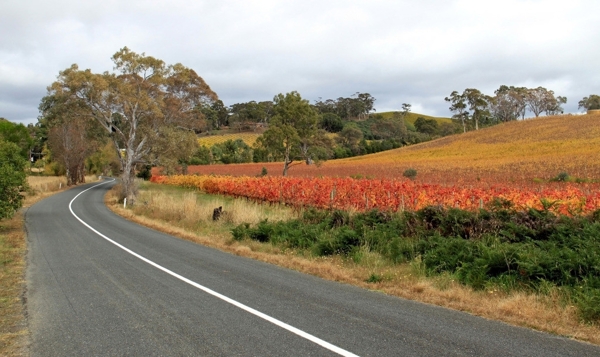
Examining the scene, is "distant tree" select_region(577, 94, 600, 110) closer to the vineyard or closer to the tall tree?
the vineyard

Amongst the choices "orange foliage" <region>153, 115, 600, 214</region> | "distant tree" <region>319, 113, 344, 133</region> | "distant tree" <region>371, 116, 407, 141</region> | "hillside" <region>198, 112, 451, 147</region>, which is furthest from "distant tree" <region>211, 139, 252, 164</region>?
"distant tree" <region>371, 116, 407, 141</region>

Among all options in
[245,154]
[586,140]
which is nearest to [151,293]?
[586,140]

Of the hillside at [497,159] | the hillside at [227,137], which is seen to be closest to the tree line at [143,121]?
the hillside at [497,159]

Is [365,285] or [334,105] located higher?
[334,105]

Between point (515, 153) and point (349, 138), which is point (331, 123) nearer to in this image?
point (349, 138)

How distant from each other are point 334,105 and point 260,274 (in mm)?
164094

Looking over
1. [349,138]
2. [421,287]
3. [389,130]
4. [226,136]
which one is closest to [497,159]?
[349,138]

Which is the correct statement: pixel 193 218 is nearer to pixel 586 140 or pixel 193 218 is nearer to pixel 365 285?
pixel 365 285

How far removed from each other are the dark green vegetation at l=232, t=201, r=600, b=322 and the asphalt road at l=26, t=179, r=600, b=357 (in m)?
1.93

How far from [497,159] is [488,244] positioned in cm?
5653

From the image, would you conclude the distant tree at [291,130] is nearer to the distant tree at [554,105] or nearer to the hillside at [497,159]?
the hillside at [497,159]

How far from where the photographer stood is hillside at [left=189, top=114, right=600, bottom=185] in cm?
4534

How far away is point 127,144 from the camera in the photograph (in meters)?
35.8

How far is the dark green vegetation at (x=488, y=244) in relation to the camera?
308 inches
